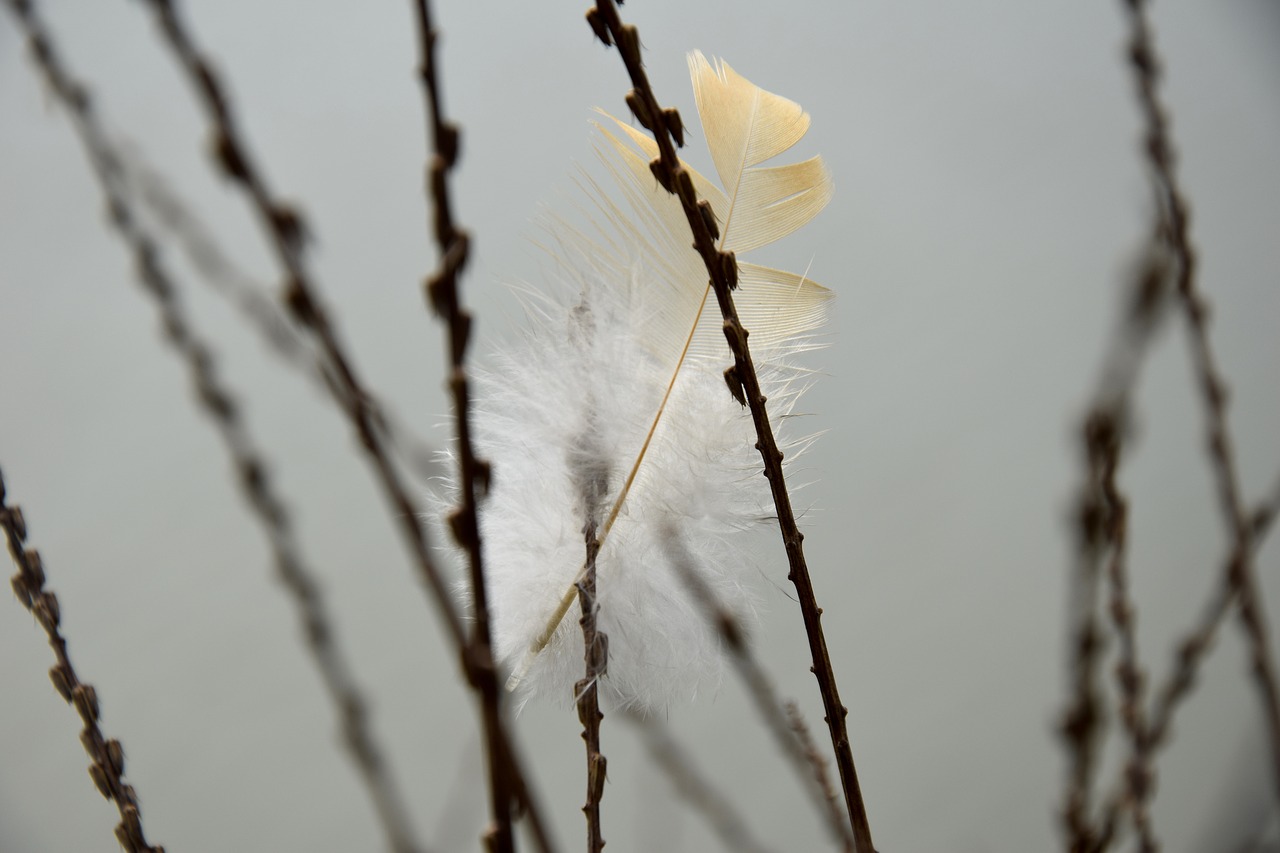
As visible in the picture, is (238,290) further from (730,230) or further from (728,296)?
(730,230)

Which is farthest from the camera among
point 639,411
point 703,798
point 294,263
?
point 639,411

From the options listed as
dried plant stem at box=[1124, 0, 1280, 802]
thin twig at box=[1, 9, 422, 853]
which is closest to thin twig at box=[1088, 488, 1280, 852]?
dried plant stem at box=[1124, 0, 1280, 802]

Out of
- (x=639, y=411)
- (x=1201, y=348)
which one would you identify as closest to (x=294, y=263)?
(x=1201, y=348)

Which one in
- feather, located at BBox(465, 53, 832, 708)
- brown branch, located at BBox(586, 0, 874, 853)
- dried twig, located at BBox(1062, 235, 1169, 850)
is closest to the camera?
dried twig, located at BBox(1062, 235, 1169, 850)

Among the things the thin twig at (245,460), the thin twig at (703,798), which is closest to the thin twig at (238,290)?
the thin twig at (245,460)

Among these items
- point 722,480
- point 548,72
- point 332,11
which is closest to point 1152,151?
point 722,480

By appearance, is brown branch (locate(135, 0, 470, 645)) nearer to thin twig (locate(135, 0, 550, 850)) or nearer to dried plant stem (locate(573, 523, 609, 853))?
thin twig (locate(135, 0, 550, 850))
